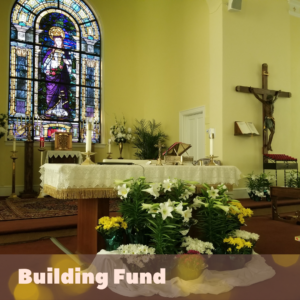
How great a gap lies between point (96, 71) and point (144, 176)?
6850mm

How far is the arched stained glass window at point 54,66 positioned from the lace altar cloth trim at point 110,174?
540 cm

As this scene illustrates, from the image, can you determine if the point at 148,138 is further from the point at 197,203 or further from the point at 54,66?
the point at 197,203

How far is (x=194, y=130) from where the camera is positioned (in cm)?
843

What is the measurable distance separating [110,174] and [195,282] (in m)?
1.30

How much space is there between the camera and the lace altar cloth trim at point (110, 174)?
3.18 m

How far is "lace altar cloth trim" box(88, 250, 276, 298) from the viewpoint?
2.55 m

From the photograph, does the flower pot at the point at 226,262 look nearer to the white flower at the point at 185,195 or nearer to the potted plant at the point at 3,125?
the white flower at the point at 185,195

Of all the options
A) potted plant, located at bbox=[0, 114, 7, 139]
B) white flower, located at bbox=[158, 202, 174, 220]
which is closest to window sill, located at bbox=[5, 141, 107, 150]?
potted plant, located at bbox=[0, 114, 7, 139]

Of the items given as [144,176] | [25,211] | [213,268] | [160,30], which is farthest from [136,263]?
[160,30]

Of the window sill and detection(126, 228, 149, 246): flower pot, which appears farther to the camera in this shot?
the window sill

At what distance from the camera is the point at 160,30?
954cm

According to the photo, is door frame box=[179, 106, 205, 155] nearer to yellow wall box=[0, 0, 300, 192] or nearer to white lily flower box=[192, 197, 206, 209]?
yellow wall box=[0, 0, 300, 192]

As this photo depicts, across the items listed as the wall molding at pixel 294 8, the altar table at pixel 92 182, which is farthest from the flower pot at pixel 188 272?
the wall molding at pixel 294 8

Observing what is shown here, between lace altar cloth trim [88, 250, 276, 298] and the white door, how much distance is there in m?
5.18
